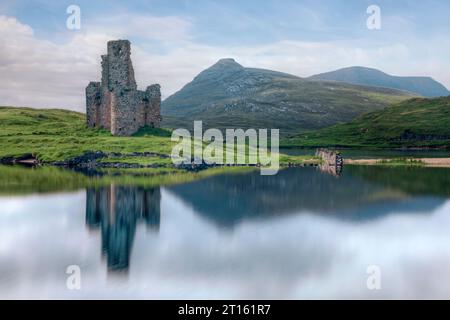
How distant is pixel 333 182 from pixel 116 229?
33.5 m

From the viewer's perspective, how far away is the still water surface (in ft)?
80.2

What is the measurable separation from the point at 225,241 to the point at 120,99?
5759cm

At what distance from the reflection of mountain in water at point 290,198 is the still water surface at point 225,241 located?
0.54ft

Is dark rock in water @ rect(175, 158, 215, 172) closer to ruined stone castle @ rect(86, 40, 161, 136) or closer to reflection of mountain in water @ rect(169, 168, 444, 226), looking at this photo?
reflection of mountain in water @ rect(169, 168, 444, 226)

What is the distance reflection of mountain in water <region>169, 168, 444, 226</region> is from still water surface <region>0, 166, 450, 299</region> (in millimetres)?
165

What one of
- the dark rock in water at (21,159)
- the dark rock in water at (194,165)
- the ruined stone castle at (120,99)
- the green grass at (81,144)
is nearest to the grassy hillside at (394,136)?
the green grass at (81,144)

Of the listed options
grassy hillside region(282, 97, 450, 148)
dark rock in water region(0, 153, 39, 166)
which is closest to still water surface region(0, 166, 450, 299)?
dark rock in water region(0, 153, 39, 166)

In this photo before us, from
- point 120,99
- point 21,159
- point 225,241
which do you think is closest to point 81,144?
point 120,99

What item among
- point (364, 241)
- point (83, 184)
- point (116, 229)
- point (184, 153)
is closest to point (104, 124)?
point (184, 153)

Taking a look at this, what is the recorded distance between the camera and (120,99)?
8631 cm

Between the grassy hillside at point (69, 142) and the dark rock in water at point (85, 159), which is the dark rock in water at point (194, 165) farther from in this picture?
the dark rock in water at point (85, 159)
